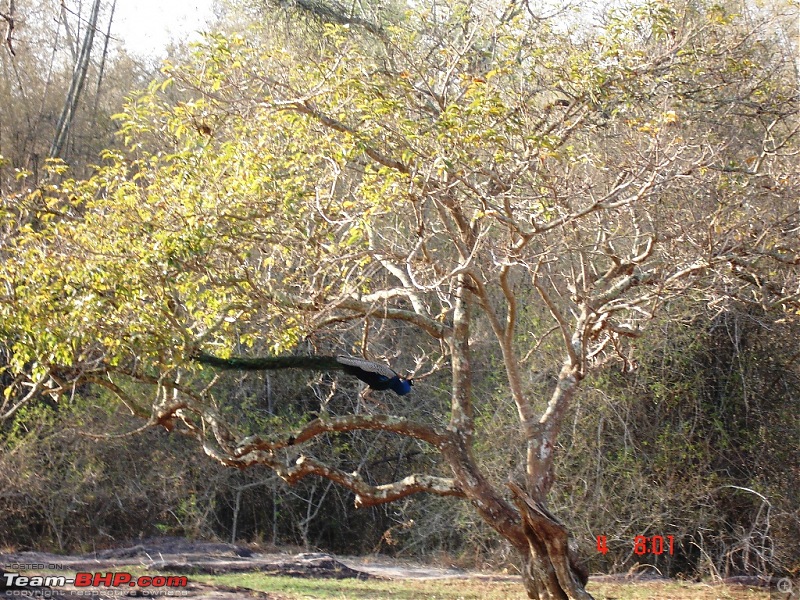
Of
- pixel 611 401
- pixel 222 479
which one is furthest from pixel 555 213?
pixel 222 479

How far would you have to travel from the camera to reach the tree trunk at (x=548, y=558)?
627 cm

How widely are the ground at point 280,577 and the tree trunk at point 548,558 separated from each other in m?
1.19

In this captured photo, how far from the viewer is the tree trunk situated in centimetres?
627

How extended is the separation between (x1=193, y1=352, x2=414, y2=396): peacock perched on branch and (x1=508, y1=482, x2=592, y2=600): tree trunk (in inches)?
42.8

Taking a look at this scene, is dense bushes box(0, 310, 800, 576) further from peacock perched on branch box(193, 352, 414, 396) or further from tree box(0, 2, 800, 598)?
peacock perched on branch box(193, 352, 414, 396)

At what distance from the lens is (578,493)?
32.8 ft

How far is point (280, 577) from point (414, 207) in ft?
14.9

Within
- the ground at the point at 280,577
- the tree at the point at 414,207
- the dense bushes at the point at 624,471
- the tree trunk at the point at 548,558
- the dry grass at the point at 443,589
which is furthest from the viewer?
the dense bushes at the point at 624,471

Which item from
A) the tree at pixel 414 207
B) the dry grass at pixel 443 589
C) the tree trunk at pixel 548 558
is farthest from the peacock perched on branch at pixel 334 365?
the dry grass at pixel 443 589

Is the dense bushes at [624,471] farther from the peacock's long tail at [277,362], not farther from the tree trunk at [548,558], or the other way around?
the peacock's long tail at [277,362]

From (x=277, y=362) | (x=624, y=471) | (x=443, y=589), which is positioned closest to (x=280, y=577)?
(x=443, y=589)

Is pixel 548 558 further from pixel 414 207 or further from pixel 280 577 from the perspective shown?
pixel 280 577

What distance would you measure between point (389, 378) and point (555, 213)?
1.75m

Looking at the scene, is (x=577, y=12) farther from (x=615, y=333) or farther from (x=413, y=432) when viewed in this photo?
(x=413, y=432)
